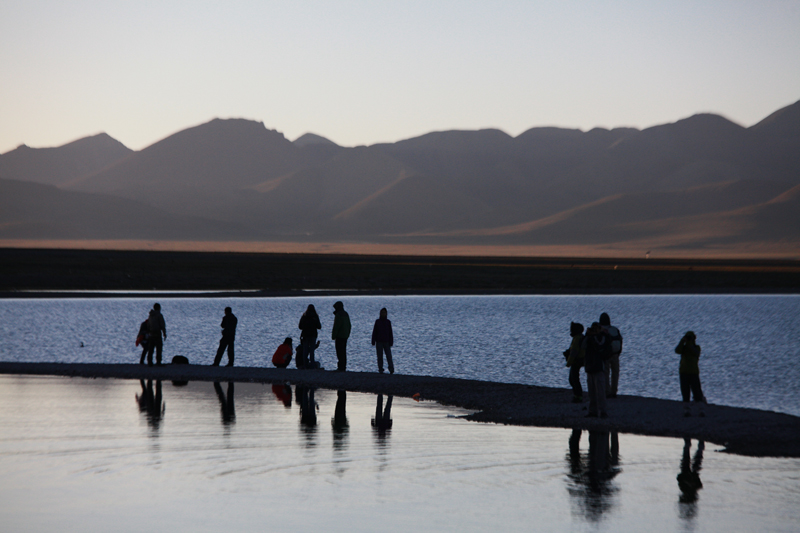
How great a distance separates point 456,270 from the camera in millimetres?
114750

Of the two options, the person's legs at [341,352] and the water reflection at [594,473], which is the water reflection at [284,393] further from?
the water reflection at [594,473]

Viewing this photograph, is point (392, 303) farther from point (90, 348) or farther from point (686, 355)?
point (686, 355)

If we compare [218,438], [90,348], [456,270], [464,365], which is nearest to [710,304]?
[456,270]

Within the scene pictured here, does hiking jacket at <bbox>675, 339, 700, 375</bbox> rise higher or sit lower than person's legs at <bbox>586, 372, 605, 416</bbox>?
higher

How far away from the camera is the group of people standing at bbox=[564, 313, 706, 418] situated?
1658 cm

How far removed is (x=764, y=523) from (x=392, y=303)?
57222mm

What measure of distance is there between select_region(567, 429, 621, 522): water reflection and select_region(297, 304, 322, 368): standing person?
935 centimetres

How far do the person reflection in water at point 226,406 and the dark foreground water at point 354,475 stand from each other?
0.12 metres

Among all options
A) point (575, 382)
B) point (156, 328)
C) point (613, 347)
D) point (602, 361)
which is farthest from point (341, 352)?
point (602, 361)

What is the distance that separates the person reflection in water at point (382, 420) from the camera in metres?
15.6

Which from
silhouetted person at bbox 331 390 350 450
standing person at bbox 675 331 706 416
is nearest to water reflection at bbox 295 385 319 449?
silhouetted person at bbox 331 390 350 450

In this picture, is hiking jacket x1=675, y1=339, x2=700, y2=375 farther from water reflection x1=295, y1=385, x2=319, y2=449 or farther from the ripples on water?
water reflection x1=295, y1=385, x2=319, y2=449

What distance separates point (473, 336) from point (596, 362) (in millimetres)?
25717

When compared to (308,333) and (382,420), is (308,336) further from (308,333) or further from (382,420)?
(382,420)
